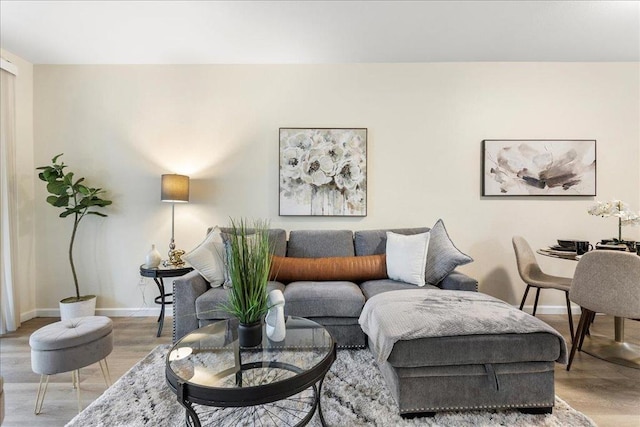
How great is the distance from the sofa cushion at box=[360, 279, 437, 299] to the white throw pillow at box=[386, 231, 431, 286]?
51mm

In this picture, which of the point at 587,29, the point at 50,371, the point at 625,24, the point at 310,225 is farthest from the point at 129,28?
the point at 625,24

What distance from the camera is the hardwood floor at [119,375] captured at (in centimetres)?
157

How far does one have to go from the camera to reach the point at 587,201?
3.06 metres

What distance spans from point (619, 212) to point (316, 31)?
9.41 feet

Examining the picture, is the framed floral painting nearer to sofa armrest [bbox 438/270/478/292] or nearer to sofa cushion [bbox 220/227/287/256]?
sofa cushion [bbox 220/227/287/256]

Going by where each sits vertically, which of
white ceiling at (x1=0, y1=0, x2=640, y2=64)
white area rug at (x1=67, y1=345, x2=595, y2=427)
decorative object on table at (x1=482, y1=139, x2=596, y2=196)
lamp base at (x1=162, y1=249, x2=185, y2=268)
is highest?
white ceiling at (x1=0, y1=0, x2=640, y2=64)

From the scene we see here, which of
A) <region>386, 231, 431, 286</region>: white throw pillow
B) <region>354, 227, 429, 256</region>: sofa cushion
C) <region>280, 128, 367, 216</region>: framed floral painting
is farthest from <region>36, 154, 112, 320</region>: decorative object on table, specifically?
<region>386, 231, 431, 286</region>: white throw pillow

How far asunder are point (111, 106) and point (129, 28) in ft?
3.07

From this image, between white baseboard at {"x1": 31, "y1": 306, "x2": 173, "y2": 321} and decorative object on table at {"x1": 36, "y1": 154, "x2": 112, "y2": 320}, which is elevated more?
decorative object on table at {"x1": 36, "y1": 154, "x2": 112, "y2": 320}

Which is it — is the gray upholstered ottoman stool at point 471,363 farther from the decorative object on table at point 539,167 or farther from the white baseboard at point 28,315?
the white baseboard at point 28,315

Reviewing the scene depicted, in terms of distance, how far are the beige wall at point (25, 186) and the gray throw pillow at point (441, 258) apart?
3968 millimetres

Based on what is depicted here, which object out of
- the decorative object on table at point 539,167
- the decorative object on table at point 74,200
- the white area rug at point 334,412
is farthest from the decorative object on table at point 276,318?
the decorative object on table at point 539,167

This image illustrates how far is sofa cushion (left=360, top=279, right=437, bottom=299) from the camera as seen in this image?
232 cm

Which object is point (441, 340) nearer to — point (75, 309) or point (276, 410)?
point (276, 410)
